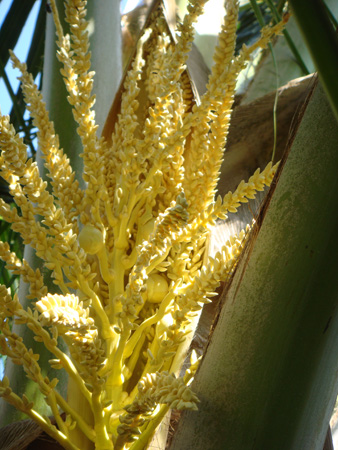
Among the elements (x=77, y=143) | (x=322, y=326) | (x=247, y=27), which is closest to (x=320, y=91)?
(x=322, y=326)

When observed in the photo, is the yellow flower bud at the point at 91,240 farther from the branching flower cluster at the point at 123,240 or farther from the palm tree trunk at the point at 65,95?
the palm tree trunk at the point at 65,95

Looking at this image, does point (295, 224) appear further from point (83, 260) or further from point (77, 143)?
point (77, 143)

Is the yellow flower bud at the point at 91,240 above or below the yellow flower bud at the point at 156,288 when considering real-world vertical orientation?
above

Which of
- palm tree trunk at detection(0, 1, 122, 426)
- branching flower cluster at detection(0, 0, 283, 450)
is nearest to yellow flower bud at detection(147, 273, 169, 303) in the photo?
branching flower cluster at detection(0, 0, 283, 450)

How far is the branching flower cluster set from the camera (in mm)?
709

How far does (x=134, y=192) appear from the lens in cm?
81

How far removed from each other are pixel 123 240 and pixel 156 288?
8 centimetres

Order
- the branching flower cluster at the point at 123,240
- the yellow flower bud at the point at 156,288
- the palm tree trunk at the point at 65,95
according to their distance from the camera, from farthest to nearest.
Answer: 1. the palm tree trunk at the point at 65,95
2. the yellow flower bud at the point at 156,288
3. the branching flower cluster at the point at 123,240

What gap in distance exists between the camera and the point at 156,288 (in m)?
0.83

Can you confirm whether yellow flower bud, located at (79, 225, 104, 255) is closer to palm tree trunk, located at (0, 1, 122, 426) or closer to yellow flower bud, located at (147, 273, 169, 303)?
yellow flower bud, located at (147, 273, 169, 303)

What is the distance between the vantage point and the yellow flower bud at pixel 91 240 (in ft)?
2.57

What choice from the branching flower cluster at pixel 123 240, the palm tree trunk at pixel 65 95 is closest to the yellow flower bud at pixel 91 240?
the branching flower cluster at pixel 123 240

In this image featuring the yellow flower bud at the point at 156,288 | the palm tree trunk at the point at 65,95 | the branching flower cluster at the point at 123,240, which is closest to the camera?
the branching flower cluster at the point at 123,240

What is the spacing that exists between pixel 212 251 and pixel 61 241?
293 millimetres
